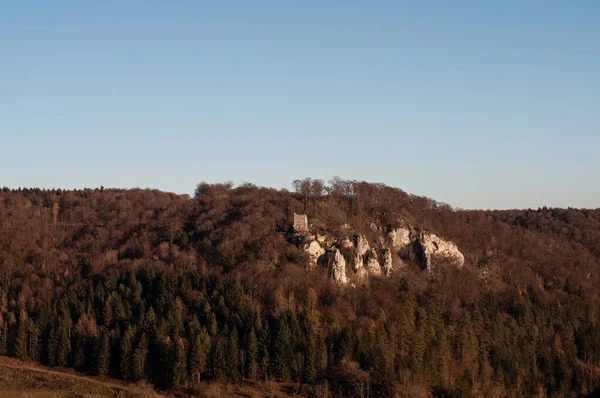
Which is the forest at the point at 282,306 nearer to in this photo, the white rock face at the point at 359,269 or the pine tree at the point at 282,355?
the pine tree at the point at 282,355

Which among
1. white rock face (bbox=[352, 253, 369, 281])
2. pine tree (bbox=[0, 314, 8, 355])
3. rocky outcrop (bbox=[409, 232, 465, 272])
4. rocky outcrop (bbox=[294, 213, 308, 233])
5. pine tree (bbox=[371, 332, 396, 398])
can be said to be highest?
rocky outcrop (bbox=[294, 213, 308, 233])

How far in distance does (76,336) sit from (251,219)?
41.3m

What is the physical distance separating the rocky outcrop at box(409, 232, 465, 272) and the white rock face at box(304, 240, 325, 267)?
21.8m

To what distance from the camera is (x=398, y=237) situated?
13562cm

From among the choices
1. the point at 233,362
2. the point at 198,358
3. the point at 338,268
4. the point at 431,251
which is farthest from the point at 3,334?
the point at 431,251

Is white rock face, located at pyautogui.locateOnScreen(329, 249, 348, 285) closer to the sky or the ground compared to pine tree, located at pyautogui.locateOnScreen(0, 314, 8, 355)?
closer to the sky

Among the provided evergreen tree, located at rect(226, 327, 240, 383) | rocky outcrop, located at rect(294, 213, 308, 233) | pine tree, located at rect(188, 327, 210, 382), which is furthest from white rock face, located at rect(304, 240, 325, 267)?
pine tree, located at rect(188, 327, 210, 382)

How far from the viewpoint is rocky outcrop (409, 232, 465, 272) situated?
133250 mm

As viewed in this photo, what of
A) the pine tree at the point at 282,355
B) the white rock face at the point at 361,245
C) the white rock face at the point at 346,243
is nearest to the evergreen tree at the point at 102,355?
the pine tree at the point at 282,355

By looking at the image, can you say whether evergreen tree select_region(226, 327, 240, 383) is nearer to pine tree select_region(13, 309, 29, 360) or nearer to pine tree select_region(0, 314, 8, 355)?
pine tree select_region(13, 309, 29, 360)

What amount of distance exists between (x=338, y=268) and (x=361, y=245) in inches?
334

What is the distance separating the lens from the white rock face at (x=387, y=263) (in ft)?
417

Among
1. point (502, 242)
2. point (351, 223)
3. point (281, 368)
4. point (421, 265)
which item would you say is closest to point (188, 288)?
point (281, 368)

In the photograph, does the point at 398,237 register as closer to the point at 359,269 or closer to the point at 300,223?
the point at 359,269
